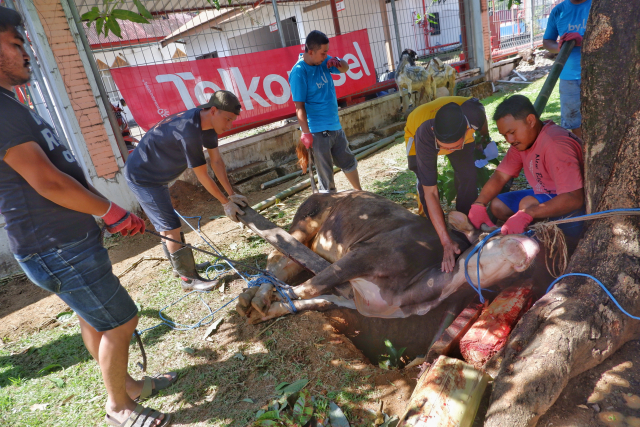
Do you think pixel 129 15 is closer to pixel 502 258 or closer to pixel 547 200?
pixel 502 258

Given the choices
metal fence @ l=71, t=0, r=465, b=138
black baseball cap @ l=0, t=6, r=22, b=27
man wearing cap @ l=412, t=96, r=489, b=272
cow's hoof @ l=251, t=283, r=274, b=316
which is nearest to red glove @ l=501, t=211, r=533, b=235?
man wearing cap @ l=412, t=96, r=489, b=272

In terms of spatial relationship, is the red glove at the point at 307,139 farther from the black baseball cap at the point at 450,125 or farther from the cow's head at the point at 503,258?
the cow's head at the point at 503,258

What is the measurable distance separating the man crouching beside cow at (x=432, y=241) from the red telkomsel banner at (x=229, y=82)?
12.9 feet

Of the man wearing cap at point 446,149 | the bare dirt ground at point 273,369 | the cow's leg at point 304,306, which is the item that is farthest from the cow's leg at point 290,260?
the man wearing cap at point 446,149

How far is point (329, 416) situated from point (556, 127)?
2398mm

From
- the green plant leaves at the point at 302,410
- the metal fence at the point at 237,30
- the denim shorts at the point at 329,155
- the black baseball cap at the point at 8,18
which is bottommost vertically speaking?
the green plant leaves at the point at 302,410

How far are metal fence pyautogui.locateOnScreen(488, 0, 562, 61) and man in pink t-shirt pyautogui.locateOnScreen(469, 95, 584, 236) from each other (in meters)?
10.7

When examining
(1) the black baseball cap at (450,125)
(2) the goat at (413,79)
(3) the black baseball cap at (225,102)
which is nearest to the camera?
(1) the black baseball cap at (450,125)

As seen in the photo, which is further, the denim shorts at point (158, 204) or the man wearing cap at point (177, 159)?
the denim shorts at point (158, 204)

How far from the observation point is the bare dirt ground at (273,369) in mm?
1947

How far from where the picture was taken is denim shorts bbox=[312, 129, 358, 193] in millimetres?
4930

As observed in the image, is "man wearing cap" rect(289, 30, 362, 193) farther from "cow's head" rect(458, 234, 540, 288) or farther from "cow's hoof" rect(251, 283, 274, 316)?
"cow's head" rect(458, 234, 540, 288)

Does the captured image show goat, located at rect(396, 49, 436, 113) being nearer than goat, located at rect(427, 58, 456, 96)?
Yes

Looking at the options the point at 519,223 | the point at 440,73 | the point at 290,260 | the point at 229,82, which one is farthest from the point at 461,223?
the point at 440,73
